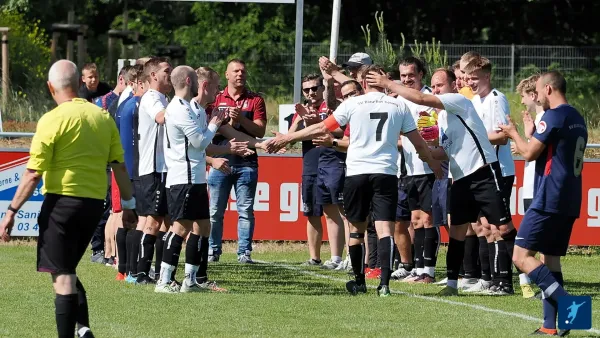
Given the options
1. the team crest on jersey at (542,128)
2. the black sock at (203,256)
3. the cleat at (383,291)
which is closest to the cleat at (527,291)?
the cleat at (383,291)

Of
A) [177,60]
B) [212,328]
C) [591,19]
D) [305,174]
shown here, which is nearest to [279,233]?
[305,174]

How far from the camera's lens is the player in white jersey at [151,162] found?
1155cm

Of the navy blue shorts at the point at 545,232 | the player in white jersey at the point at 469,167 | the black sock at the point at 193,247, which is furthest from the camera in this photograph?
the black sock at the point at 193,247

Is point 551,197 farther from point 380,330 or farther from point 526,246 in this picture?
point 380,330

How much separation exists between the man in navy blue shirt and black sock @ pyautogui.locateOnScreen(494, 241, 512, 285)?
222 centimetres

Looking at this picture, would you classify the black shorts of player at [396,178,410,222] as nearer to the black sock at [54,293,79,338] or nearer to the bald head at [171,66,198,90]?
the bald head at [171,66,198,90]

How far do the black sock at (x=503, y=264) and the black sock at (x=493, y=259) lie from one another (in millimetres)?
32

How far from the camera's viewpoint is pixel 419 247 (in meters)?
12.6

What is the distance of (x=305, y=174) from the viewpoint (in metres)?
14.3

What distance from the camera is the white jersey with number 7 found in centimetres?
1063

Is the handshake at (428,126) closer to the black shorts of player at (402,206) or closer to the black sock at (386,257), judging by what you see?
the black shorts of player at (402,206)

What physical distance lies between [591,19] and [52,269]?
3198cm

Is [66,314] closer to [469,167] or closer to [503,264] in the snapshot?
[469,167]

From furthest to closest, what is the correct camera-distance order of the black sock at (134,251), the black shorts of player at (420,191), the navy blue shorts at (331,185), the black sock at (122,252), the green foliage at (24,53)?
the green foliage at (24,53), the navy blue shorts at (331,185), the black shorts of player at (420,191), the black sock at (122,252), the black sock at (134,251)
